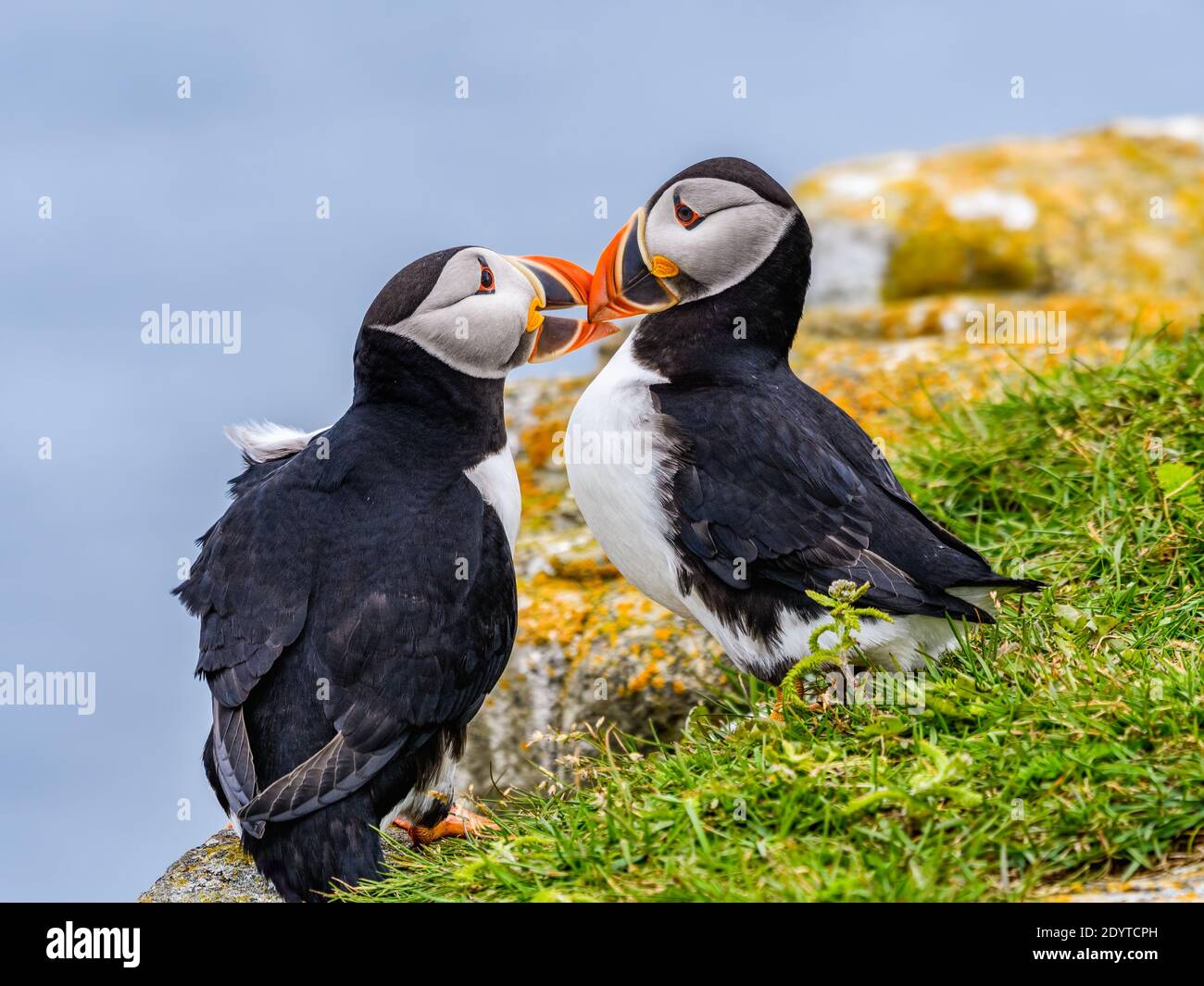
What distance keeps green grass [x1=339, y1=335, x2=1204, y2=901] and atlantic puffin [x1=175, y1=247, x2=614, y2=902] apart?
0.32m

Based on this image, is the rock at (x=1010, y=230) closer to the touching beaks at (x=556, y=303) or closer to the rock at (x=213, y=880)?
the touching beaks at (x=556, y=303)

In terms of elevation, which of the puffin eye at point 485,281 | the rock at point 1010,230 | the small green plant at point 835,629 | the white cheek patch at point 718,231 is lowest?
the small green plant at point 835,629

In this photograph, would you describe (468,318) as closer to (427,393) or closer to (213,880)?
(427,393)

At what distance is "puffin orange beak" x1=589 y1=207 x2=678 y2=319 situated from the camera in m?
5.45

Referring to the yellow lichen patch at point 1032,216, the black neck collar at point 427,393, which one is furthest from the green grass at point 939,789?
the yellow lichen patch at point 1032,216

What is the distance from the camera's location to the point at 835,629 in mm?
4617

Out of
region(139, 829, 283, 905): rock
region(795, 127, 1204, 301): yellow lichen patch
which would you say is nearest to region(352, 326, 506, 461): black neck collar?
region(139, 829, 283, 905): rock

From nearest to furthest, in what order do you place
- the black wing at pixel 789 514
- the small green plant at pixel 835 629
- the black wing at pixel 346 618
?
1. the small green plant at pixel 835 629
2. the black wing at pixel 346 618
3. the black wing at pixel 789 514

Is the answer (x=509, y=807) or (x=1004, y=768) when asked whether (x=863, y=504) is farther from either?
(x=509, y=807)

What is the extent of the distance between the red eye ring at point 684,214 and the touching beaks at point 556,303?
1.63 ft

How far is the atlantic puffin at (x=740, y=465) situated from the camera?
4.98 meters

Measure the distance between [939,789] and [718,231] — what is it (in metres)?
2.37

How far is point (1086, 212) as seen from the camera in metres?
14.3
